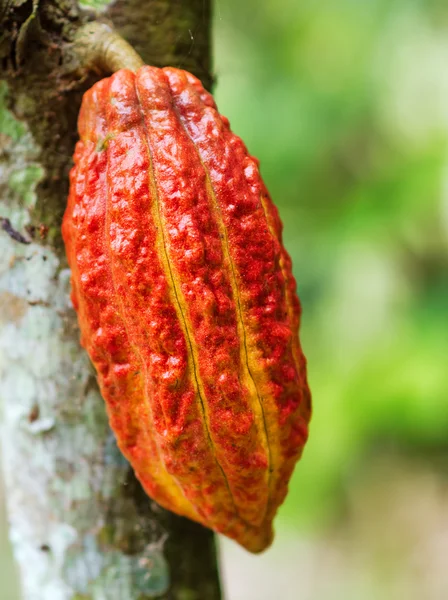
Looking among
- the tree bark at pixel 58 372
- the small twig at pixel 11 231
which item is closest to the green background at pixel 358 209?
the tree bark at pixel 58 372

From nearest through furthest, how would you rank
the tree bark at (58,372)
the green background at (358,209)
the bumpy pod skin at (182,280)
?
the bumpy pod skin at (182,280), the tree bark at (58,372), the green background at (358,209)

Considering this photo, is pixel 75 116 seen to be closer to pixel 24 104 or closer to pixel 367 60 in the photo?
pixel 24 104

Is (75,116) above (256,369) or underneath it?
above

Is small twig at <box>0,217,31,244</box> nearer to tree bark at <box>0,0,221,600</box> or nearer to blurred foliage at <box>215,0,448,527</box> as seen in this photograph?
tree bark at <box>0,0,221,600</box>

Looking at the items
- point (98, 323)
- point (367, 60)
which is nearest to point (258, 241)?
point (98, 323)

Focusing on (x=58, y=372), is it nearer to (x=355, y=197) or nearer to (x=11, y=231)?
(x=11, y=231)

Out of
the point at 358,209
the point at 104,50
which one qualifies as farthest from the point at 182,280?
the point at 358,209

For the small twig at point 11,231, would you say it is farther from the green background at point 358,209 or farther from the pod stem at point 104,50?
the green background at point 358,209
